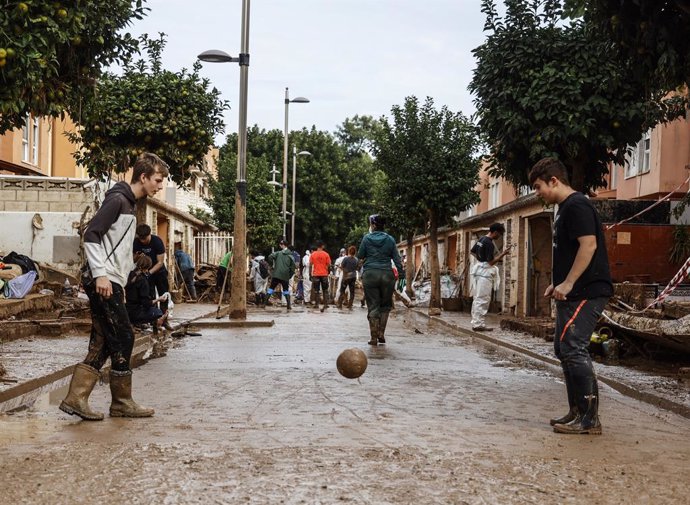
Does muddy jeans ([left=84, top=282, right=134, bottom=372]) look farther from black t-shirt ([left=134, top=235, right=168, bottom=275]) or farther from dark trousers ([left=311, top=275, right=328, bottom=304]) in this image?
dark trousers ([left=311, top=275, right=328, bottom=304])

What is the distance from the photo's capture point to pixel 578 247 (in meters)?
6.70

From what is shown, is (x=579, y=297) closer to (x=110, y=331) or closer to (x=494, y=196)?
(x=110, y=331)

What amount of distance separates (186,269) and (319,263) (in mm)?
4376

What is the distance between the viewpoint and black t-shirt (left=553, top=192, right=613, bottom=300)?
262 inches

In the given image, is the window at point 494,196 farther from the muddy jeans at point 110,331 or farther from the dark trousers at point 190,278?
the muddy jeans at point 110,331

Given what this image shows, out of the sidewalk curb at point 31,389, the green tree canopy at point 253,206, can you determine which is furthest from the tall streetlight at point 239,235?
the green tree canopy at point 253,206

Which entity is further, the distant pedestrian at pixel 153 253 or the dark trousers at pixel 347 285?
the dark trousers at pixel 347 285

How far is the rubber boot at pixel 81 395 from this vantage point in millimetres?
6762

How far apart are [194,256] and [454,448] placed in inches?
1497

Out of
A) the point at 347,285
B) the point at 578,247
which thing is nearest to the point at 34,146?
the point at 347,285

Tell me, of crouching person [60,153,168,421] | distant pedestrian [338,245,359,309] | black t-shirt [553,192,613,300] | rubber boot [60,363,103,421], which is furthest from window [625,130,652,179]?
rubber boot [60,363,103,421]

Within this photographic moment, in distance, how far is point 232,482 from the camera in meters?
4.82

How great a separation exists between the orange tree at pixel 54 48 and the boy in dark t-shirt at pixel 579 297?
14.5ft

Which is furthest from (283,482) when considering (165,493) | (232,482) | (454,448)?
(454,448)
